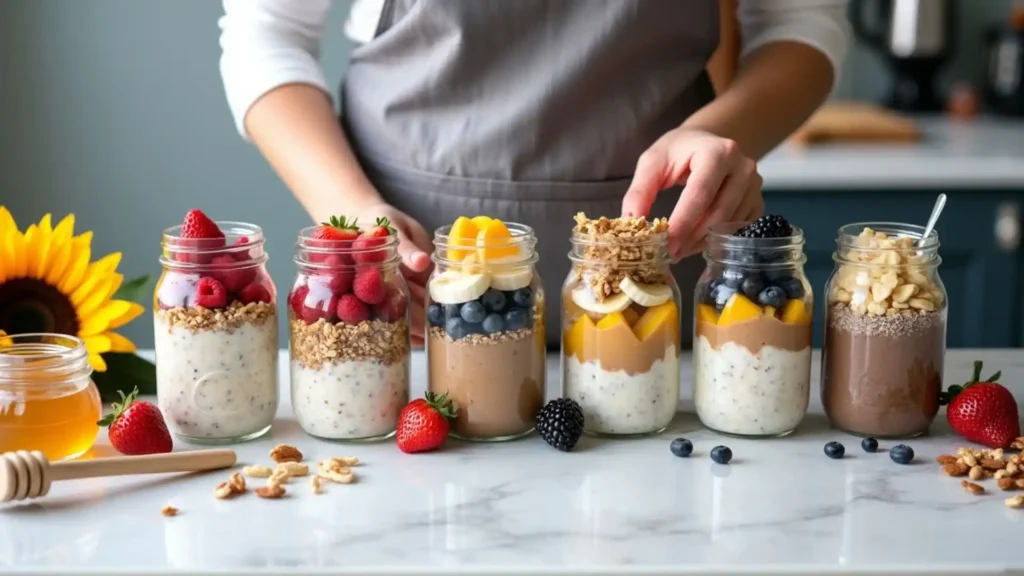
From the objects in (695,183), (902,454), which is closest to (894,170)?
(695,183)

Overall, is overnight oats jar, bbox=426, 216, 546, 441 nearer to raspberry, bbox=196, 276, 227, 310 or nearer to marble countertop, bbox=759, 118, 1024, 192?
raspberry, bbox=196, 276, 227, 310

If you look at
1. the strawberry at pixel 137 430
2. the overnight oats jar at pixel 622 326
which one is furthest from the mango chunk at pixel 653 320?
the strawberry at pixel 137 430

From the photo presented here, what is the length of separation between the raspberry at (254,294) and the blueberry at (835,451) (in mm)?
530

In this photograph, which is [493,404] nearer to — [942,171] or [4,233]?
[4,233]

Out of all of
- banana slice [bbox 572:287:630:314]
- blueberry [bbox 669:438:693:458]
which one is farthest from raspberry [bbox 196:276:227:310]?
blueberry [bbox 669:438:693:458]

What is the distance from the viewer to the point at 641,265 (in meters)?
1.11

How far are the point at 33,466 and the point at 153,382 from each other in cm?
30

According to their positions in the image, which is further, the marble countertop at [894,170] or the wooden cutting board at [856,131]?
the wooden cutting board at [856,131]

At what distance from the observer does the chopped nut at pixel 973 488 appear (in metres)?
1.00

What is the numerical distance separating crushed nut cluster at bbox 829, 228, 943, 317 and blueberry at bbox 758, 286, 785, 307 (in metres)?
0.06

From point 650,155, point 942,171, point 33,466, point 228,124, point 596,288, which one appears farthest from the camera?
point 228,124

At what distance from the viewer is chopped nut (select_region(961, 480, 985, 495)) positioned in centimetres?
100

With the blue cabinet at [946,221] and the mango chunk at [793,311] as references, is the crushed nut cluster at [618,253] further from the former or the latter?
the blue cabinet at [946,221]

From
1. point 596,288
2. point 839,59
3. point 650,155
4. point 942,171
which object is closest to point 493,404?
point 596,288
